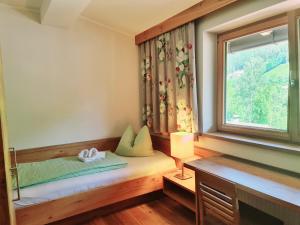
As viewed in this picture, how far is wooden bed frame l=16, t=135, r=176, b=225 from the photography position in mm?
1941

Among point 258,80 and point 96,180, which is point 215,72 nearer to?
point 258,80

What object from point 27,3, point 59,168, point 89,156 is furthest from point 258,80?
point 27,3

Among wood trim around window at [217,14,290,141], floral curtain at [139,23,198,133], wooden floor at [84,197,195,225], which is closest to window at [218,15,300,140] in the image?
wood trim around window at [217,14,290,141]

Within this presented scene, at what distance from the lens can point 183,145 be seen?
2.35 meters

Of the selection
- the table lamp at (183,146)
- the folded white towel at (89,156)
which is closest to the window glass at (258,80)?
the table lamp at (183,146)

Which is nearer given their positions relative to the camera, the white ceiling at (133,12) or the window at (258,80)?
the window at (258,80)

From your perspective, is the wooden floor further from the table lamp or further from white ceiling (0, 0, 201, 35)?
white ceiling (0, 0, 201, 35)

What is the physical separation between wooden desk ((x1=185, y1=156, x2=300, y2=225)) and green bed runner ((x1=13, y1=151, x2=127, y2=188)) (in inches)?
37.6

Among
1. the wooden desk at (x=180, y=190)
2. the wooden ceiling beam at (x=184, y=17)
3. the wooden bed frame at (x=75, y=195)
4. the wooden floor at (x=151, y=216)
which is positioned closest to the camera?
the wooden bed frame at (x=75, y=195)

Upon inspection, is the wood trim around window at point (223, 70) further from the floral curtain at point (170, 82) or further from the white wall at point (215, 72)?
the floral curtain at point (170, 82)

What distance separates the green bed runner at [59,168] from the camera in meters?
2.15

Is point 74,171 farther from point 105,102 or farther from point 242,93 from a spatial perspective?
point 242,93

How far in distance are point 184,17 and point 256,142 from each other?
1517 millimetres

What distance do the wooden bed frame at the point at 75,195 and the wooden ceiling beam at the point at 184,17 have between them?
1427 millimetres
